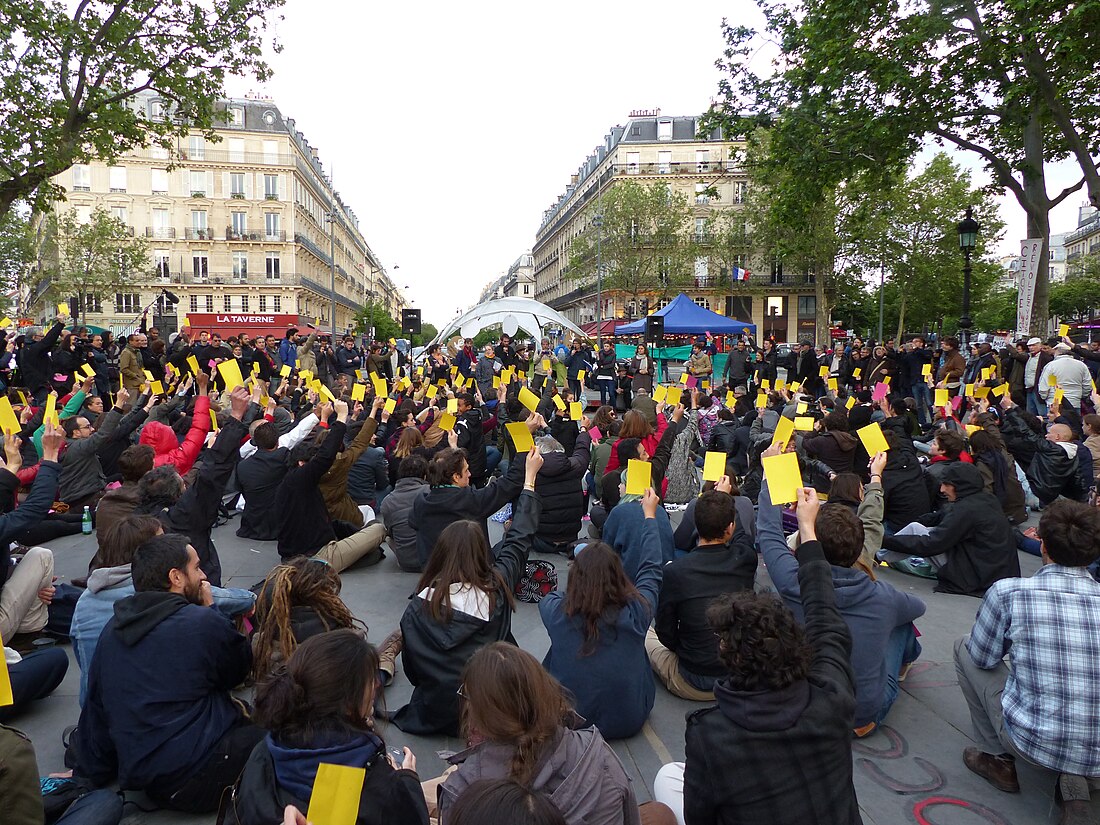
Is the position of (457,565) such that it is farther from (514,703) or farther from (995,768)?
(995,768)

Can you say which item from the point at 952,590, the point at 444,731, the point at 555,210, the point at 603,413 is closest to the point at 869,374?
the point at 603,413

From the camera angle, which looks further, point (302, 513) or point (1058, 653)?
point (302, 513)

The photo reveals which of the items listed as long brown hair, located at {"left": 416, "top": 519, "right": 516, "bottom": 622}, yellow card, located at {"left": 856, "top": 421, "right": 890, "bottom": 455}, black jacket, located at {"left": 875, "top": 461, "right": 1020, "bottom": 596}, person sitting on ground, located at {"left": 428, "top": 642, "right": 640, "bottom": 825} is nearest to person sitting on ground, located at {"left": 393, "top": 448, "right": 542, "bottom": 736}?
long brown hair, located at {"left": 416, "top": 519, "right": 516, "bottom": 622}

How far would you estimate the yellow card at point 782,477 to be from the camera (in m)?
3.36

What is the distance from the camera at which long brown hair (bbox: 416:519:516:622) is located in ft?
10.5

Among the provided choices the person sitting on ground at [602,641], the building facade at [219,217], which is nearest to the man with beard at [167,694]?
the person sitting on ground at [602,641]

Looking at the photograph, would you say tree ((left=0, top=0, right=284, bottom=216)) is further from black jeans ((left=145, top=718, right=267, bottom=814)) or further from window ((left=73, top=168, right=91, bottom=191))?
window ((left=73, top=168, right=91, bottom=191))

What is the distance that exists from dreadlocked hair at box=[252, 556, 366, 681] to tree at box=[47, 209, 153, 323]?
46.1m

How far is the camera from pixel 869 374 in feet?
45.9

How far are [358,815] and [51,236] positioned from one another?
51.1 meters

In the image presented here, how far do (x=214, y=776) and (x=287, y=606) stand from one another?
69 centimetres

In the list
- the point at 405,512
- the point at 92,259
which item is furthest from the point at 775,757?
the point at 92,259

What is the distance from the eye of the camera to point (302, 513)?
5535mm

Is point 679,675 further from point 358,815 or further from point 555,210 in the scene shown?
point 555,210
